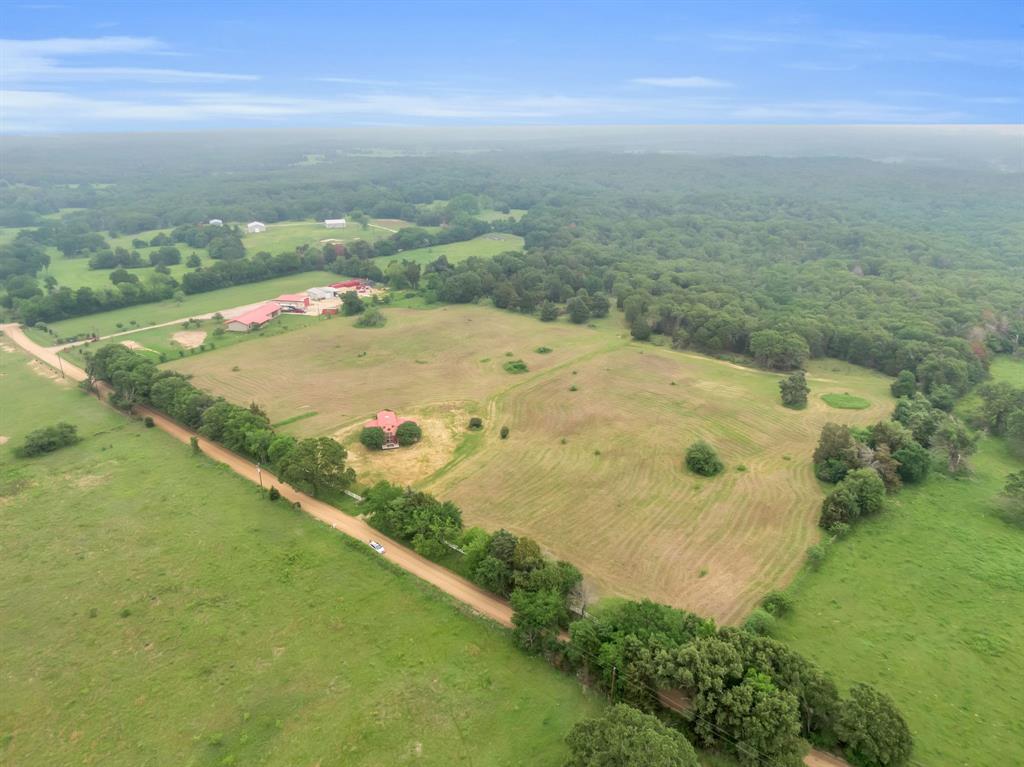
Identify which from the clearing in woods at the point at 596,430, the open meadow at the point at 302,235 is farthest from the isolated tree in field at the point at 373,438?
the open meadow at the point at 302,235

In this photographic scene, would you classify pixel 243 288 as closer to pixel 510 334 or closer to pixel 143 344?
pixel 143 344

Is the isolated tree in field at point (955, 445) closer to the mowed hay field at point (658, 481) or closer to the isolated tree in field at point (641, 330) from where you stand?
the mowed hay field at point (658, 481)

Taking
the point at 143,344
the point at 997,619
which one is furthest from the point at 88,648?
the point at 143,344

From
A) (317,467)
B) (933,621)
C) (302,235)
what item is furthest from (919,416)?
(302,235)

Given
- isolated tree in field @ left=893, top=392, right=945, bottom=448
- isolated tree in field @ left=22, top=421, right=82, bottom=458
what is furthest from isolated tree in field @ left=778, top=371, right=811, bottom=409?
isolated tree in field @ left=22, top=421, right=82, bottom=458

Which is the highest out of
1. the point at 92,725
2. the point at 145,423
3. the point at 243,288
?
the point at 92,725

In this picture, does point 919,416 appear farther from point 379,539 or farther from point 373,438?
point 373,438
